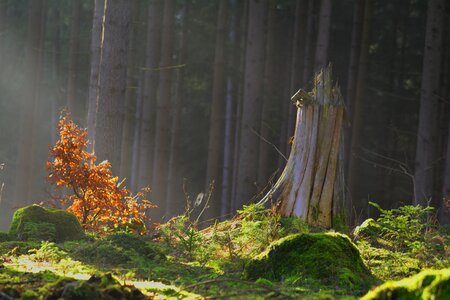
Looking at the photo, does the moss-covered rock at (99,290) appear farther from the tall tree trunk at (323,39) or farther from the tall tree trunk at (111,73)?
the tall tree trunk at (323,39)

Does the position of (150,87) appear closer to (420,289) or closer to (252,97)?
(252,97)

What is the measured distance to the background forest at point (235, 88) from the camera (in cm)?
2220

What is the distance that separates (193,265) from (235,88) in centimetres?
2352

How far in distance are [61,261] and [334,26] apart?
2641 cm

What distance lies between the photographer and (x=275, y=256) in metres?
7.45

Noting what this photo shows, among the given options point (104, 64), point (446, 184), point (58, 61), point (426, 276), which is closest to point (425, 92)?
→ point (446, 184)

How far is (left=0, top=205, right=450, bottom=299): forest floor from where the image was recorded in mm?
5582

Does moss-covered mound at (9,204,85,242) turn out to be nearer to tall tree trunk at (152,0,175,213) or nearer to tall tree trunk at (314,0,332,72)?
tall tree trunk at (314,0,332,72)

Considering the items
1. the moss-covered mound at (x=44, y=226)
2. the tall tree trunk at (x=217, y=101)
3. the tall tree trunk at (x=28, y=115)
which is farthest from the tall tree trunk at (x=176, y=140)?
the moss-covered mound at (x=44, y=226)

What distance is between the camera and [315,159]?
11.1 metres

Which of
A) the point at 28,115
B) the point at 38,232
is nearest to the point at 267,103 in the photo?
the point at 28,115

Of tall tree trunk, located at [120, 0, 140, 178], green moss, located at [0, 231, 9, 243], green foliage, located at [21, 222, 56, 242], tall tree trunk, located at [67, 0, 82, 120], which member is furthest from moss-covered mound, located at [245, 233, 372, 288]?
tall tree trunk, located at [67, 0, 82, 120]

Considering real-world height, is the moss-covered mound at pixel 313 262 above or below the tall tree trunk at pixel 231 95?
below

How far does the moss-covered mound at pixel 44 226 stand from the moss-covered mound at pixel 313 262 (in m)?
3.46
